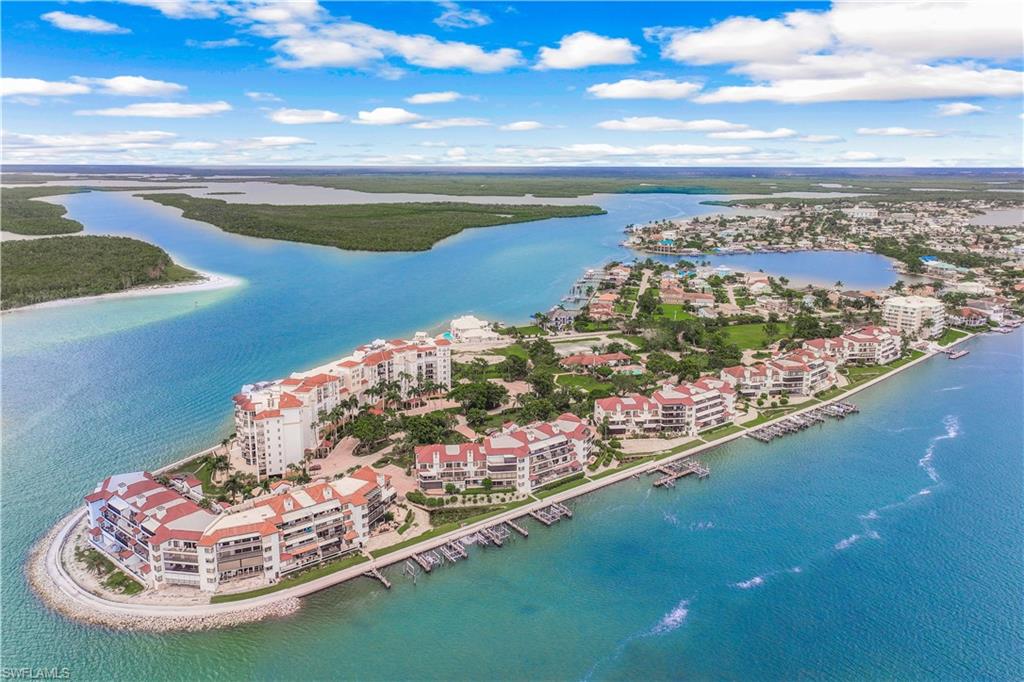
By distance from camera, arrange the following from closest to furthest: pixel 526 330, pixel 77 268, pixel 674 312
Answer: pixel 526 330 → pixel 674 312 → pixel 77 268

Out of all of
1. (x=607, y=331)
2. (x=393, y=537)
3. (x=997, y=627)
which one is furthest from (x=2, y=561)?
(x=607, y=331)

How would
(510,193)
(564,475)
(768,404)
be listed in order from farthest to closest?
(510,193) → (768,404) → (564,475)

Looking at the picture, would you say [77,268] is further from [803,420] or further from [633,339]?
[803,420]

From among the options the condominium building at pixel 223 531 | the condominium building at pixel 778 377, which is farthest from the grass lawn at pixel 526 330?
the condominium building at pixel 223 531

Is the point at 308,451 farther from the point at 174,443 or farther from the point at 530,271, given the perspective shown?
the point at 530,271

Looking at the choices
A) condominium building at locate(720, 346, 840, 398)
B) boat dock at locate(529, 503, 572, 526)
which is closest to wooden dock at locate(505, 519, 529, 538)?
boat dock at locate(529, 503, 572, 526)

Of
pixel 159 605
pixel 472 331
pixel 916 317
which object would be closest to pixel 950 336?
pixel 916 317
